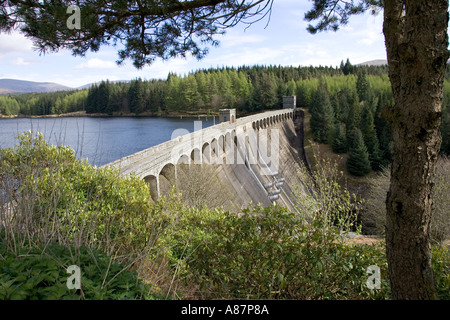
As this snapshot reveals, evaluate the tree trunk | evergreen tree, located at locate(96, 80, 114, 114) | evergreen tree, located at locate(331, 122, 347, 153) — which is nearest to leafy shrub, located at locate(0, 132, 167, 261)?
the tree trunk

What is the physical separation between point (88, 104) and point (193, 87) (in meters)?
26.0

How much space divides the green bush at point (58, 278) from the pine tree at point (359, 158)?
1620 inches

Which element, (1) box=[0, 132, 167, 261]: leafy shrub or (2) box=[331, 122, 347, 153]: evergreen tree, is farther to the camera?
(2) box=[331, 122, 347, 153]: evergreen tree

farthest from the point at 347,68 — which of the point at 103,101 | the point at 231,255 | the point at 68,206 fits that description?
the point at 68,206

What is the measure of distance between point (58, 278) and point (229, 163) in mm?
29585

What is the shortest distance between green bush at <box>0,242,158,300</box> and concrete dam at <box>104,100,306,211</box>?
4550mm

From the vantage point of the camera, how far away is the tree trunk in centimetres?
356

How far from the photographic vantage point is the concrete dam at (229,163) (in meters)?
19.0

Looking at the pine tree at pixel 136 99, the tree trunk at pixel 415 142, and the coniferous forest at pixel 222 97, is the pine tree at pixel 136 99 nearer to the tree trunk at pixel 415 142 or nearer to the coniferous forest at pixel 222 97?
the coniferous forest at pixel 222 97

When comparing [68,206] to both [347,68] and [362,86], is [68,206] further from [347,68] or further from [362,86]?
[347,68]

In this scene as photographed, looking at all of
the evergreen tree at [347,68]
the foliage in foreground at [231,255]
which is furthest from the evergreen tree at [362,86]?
the foliage in foreground at [231,255]

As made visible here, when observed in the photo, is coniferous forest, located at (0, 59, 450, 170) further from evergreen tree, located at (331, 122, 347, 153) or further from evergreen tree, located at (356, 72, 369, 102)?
evergreen tree, located at (331, 122, 347, 153)

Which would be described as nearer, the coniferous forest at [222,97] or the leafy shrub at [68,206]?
the leafy shrub at [68,206]
